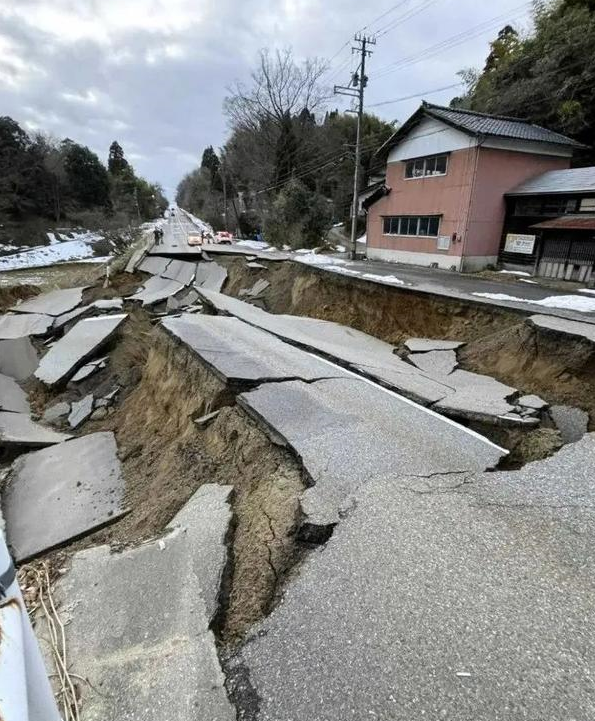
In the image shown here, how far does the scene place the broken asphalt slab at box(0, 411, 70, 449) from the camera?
604 cm

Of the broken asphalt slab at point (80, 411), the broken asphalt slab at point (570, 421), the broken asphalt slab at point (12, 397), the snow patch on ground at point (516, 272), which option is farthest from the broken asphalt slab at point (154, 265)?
the broken asphalt slab at point (570, 421)

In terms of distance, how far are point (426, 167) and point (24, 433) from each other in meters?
19.2

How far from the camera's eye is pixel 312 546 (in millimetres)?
2645

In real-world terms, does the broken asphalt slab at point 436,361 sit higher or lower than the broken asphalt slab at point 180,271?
lower

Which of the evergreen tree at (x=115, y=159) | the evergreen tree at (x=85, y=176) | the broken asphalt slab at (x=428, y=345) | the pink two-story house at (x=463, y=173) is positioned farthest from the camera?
the evergreen tree at (x=115, y=159)

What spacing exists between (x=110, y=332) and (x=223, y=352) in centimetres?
457

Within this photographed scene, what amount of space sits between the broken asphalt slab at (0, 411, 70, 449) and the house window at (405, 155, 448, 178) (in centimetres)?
1808

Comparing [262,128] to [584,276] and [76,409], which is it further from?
[76,409]

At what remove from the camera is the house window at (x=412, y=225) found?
60.4 feet

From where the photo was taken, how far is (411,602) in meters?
2.22

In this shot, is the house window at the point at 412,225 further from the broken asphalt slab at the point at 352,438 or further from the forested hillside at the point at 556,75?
the broken asphalt slab at the point at 352,438

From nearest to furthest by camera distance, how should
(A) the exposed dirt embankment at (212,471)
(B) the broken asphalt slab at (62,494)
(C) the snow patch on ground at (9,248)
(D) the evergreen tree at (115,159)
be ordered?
(A) the exposed dirt embankment at (212,471) → (B) the broken asphalt slab at (62,494) → (C) the snow patch on ground at (9,248) → (D) the evergreen tree at (115,159)

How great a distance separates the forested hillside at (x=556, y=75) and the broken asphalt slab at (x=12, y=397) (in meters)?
25.6

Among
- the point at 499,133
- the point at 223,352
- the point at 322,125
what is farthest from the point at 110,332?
the point at 322,125
